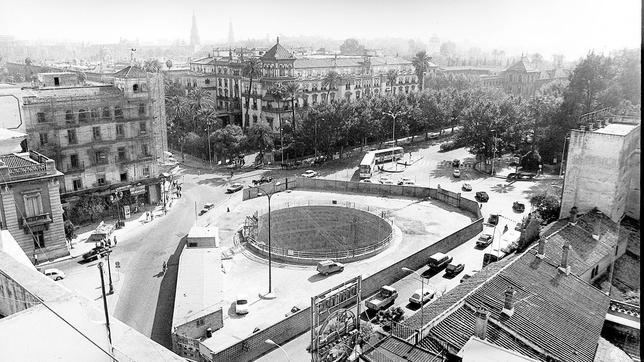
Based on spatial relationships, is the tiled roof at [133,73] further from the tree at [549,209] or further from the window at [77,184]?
the tree at [549,209]

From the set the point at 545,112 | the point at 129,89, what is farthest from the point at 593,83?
the point at 129,89

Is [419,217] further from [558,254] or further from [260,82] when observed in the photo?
[260,82]

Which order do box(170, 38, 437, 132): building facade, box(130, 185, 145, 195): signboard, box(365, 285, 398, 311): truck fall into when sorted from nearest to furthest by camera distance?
box(365, 285, 398, 311): truck
box(130, 185, 145, 195): signboard
box(170, 38, 437, 132): building facade

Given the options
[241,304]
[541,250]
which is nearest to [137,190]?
[241,304]

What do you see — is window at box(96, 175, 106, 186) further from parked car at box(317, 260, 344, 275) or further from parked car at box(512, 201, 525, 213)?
parked car at box(512, 201, 525, 213)

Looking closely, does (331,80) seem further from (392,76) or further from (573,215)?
(573,215)

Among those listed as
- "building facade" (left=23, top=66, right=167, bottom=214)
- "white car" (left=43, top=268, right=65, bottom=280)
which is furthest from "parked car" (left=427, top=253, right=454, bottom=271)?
"building facade" (left=23, top=66, right=167, bottom=214)
